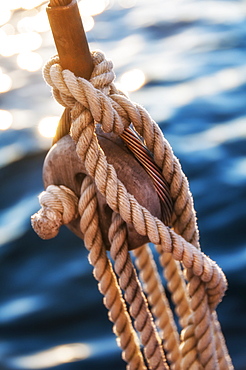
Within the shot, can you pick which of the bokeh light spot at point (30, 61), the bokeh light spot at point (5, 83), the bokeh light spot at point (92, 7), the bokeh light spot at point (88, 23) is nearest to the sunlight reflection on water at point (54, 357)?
the bokeh light spot at point (5, 83)

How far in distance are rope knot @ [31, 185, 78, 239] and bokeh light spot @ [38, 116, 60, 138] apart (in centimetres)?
172

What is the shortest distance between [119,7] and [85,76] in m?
3.24

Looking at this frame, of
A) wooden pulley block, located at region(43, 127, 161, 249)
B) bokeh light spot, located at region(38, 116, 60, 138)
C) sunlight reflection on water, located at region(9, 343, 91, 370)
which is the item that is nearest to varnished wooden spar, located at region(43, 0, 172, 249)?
wooden pulley block, located at region(43, 127, 161, 249)

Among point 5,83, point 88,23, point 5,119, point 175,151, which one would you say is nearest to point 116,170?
point 175,151

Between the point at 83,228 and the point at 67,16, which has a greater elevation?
the point at 67,16

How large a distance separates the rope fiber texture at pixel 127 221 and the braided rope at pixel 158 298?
175 mm

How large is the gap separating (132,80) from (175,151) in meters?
0.77

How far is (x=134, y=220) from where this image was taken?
99 centimetres

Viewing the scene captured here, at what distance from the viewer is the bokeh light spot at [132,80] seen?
10.1ft

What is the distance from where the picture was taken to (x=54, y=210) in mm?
1038

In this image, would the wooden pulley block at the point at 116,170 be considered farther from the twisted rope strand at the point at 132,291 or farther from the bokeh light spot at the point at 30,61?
the bokeh light spot at the point at 30,61

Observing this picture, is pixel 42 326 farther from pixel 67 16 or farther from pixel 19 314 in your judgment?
pixel 67 16

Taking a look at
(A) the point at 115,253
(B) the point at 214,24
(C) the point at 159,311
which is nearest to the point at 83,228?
(A) the point at 115,253

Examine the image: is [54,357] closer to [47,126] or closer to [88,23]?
[47,126]
